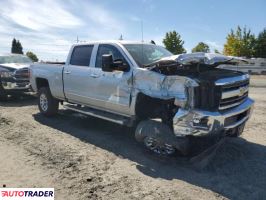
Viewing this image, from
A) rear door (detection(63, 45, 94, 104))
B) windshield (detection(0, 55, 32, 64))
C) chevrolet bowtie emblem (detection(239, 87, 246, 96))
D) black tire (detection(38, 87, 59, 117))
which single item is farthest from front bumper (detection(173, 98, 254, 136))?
windshield (detection(0, 55, 32, 64))

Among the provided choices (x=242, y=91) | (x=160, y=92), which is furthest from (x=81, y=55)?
(x=242, y=91)

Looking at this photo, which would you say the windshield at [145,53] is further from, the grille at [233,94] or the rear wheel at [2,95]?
the rear wheel at [2,95]

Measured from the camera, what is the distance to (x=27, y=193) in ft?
15.8

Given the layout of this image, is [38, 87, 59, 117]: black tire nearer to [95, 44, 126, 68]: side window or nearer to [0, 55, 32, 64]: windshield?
[95, 44, 126, 68]: side window

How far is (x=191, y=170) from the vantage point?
5641 millimetres

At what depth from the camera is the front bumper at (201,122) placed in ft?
17.9

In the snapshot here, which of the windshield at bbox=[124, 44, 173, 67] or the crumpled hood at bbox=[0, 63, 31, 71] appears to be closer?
the windshield at bbox=[124, 44, 173, 67]

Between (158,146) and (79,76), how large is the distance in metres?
2.87

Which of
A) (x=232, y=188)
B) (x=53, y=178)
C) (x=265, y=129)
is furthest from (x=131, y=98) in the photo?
(x=265, y=129)

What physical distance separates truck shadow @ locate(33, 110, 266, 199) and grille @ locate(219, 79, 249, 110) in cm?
91

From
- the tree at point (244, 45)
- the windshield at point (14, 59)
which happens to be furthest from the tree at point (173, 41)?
the windshield at point (14, 59)

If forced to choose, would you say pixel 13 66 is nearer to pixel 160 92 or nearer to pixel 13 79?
pixel 13 79

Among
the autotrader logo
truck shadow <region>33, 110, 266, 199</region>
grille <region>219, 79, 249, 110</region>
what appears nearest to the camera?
the autotrader logo

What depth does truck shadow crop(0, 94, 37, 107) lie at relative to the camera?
1215 cm
